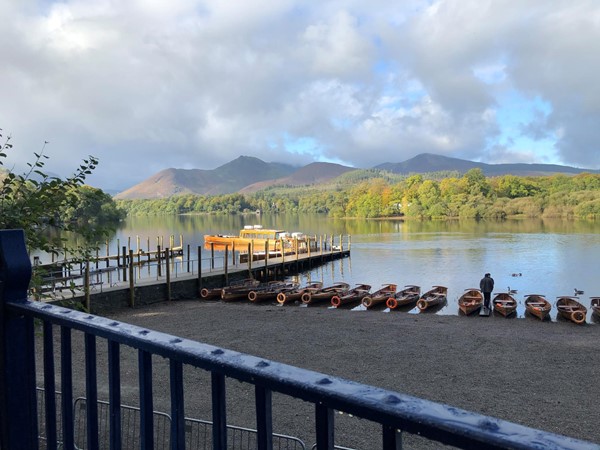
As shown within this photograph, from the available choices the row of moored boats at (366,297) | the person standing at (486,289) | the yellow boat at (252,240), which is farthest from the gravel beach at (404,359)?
the yellow boat at (252,240)

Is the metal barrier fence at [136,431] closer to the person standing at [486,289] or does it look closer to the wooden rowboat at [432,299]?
the person standing at [486,289]

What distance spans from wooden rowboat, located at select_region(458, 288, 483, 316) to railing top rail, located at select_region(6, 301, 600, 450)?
2412cm

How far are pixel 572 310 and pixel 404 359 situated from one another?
1215cm

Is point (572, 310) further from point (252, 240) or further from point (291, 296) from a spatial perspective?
point (252, 240)

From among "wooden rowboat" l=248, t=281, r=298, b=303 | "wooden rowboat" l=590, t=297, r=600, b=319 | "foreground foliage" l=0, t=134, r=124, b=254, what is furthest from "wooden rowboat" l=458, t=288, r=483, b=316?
"foreground foliage" l=0, t=134, r=124, b=254

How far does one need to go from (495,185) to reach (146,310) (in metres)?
136

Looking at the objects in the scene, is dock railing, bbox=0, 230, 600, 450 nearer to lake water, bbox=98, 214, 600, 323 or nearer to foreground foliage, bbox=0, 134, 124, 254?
foreground foliage, bbox=0, 134, 124, 254

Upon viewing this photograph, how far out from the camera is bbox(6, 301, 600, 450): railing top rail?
0.93m

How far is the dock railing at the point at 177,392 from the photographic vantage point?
3.23 ft

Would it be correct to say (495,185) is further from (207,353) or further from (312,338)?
(207,353)

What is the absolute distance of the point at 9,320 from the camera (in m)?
2.19

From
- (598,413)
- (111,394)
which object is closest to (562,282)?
(598,413)

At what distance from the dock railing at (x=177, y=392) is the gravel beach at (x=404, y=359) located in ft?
22.2

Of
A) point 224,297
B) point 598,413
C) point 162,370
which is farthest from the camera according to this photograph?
point 224,297
